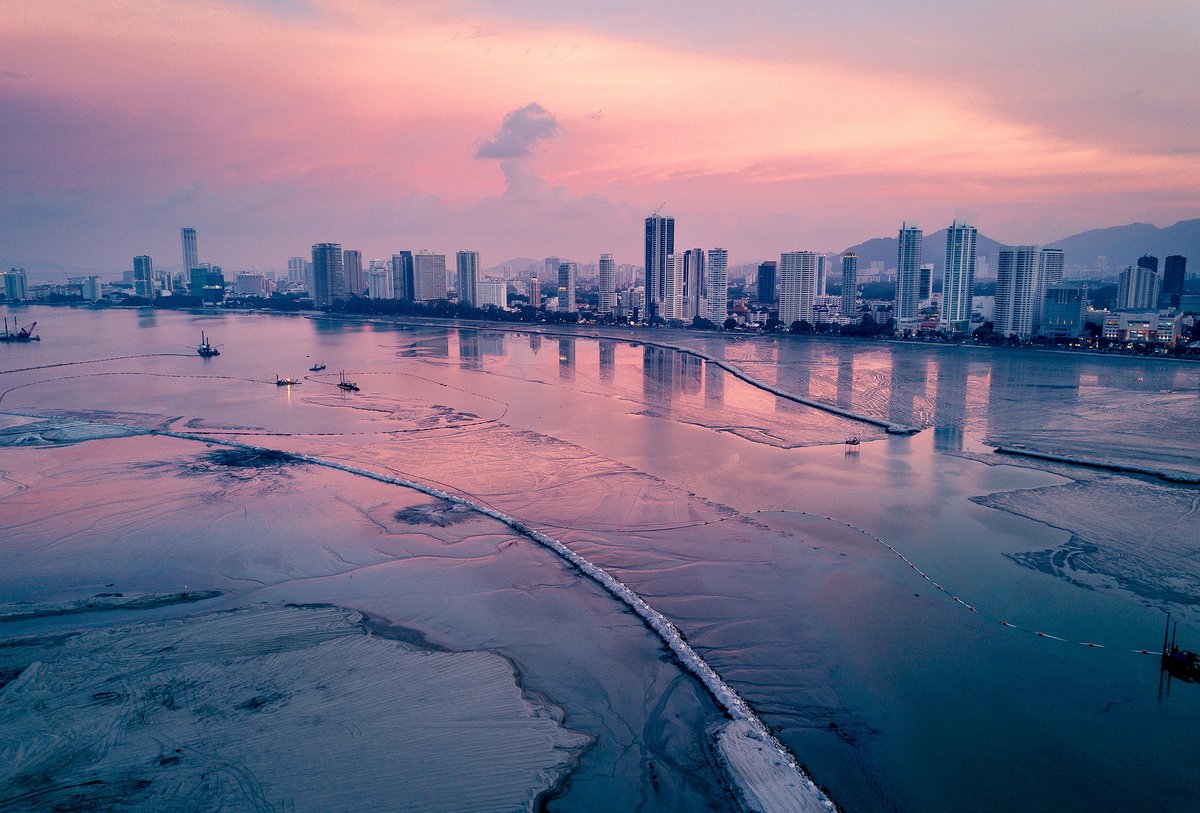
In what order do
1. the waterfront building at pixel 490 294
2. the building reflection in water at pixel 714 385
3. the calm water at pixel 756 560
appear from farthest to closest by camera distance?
1. the waterfront building at pixel 490 294
2. the building reflection in water at pixel 714 385
3. the calm water at pixel 756 560

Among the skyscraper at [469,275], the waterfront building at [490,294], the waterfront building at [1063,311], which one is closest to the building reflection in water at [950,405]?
the waterfront building at [1063,311]

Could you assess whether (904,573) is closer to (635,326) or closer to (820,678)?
(820,678)

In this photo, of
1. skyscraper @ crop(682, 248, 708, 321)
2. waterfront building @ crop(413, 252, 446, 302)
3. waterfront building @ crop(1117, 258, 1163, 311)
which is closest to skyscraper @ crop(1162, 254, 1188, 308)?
waterfront building @ crop(1117, 258, 1163, 311)

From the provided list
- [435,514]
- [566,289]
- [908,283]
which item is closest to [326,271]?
[566,289]

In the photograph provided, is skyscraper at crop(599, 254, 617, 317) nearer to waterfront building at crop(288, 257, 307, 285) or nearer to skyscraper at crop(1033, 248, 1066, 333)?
skyscraper at crop(1033, 248, 1066, 333)

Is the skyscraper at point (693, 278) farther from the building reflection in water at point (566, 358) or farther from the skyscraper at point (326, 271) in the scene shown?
the skyscraper at point (326, 271)

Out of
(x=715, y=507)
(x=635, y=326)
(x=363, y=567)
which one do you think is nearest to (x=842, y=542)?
(x=715, y=507)
